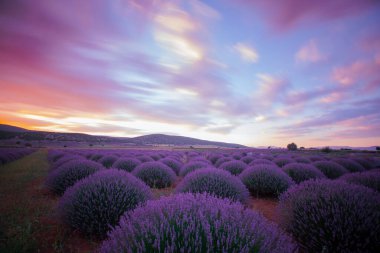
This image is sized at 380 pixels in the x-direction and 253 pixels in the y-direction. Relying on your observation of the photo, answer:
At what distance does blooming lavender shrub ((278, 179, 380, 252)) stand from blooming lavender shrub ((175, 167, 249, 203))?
1.38 meters

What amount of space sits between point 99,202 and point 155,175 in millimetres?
5061

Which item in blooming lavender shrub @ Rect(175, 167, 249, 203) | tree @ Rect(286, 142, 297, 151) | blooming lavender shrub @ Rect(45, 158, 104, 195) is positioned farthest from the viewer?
tree @ Rect(286, 142, 297, 151)

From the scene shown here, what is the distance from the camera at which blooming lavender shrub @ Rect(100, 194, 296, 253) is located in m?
1.59

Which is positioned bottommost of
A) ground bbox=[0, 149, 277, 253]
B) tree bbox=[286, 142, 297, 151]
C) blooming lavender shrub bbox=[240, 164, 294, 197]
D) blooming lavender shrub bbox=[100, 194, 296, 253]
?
ground bbox=[0, 149, 277, 253]

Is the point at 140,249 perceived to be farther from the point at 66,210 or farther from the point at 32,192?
the point at 32,192

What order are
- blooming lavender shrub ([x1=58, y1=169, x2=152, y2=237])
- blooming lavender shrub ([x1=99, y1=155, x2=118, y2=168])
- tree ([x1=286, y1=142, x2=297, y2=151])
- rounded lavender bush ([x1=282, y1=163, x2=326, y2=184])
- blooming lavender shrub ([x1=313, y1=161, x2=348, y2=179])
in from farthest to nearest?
tree ([x1=286, y1=142, x2=297, y2=151])
blooming lavender shrub ([x1=99, y1=155, x2=118, y2=168])
blooming lavender shrub ([x1=313, y1=161, x2=348, y2=179])
rounded lavender bush ([x1=282, y1=163, x2=326, y2=184])
blooming lavender shrub ([x1=58, y1=169, x2=152, y2=237])

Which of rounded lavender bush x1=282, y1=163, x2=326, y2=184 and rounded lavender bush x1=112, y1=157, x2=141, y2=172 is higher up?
rounded lavender bush x1=282, y1=163, x2=326, y2=184

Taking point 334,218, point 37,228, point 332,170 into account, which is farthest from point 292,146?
point 37,228

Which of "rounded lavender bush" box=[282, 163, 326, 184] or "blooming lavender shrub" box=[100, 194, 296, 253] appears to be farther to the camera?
"rounded lavender bush" box=[282, 163, 326, 184]

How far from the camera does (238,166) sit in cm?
999

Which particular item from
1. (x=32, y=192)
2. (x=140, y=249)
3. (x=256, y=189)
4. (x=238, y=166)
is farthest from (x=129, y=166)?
(x=140, y=249)

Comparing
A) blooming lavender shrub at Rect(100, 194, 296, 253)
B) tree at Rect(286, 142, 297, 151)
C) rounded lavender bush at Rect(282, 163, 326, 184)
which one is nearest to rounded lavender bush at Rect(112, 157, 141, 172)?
rounded lavender bush at Rect(282, 163, 326, 184)

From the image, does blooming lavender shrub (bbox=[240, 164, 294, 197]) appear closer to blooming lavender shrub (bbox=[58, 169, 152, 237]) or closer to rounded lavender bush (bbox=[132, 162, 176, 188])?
rounded lavender bush (bbox=[132, 162, 176, 188])

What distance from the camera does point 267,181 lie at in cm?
693
